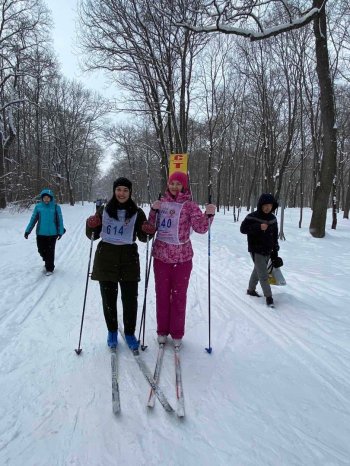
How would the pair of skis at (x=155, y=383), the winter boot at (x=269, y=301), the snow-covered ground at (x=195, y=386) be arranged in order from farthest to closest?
1. the winter boot at (x=269, y=301)
2. the pair of skis at (x=155, y=383)
3. the snow-covered ground at (x=195, y=386)

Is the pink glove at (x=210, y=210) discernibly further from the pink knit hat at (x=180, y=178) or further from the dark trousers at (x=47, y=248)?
the dark trousers at (x=47, y=248)

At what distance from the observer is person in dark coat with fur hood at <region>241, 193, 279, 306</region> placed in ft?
18.3

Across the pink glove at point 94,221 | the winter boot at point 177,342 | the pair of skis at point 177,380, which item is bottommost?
the pair of skis at point 177,380

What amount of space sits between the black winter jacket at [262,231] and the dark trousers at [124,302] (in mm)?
2515

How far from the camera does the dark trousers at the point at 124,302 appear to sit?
397 cm

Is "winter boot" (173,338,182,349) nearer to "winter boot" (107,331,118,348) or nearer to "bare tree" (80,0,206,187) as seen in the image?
"winter boot" (107,331,118,348)

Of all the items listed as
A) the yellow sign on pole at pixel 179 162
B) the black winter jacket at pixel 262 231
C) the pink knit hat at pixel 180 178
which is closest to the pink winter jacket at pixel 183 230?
the pink knit hat at pixel 180 178

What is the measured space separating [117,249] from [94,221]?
43 centimetres

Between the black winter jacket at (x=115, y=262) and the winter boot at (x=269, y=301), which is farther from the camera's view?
the winter boot at (x=269, y=301)

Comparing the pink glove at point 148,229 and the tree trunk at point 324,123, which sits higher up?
the tree trunk at point 324,123

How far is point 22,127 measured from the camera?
33719mm

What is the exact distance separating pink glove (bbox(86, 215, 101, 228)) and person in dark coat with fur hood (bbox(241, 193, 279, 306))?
2.74 metres

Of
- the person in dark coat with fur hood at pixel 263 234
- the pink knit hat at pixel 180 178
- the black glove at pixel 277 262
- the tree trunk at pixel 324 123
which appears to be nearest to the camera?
the pink knit hat at pixel 180 178

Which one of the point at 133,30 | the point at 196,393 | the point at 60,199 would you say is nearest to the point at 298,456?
the point at 196,393
